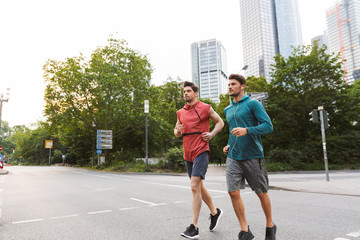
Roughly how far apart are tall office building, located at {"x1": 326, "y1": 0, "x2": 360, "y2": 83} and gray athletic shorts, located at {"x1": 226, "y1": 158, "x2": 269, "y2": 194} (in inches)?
6607

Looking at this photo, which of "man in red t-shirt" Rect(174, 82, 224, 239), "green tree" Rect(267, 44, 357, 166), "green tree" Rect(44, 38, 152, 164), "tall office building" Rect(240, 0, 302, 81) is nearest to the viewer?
"man in red t-shirt" Rect(174, 82, 224, 239)

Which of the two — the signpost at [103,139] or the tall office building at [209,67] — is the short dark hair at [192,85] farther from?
the tall office building at [209,67]

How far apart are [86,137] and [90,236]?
1503 inches

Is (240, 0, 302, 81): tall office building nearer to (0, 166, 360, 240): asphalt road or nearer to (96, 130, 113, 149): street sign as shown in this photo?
(96, 130, 113, 149): street sign

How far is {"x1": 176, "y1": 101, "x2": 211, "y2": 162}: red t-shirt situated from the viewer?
3328mm

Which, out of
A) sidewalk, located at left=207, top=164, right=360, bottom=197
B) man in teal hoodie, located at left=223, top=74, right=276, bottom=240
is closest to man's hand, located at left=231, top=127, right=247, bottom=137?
man in teal hoodie, located at left=223, top=74, right=276, bottom=240

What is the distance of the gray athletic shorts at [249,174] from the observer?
2801 millimetres

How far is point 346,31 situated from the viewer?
6270 inches

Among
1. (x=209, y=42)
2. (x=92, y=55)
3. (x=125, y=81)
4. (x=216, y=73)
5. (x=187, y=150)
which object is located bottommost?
(x=187, y=150)

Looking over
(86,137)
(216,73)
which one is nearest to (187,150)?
(86,137)

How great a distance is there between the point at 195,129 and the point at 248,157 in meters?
0.85

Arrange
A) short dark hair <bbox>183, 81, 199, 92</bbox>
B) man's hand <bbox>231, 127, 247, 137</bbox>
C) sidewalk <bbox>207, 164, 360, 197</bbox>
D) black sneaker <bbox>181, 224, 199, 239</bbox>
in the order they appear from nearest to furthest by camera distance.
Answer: man's hand <bbox>231, 127, 247, 137</bbox> < black sneaker <bbox>181, 224, 199, 239</bbox> < short dark hair <bbox>183, 81, 199, 92</bbox> < sidewalk <bbox>207, 164, 360, 197</bbox>

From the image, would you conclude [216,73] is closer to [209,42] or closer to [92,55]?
[209,42]

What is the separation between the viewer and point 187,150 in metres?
3.41
